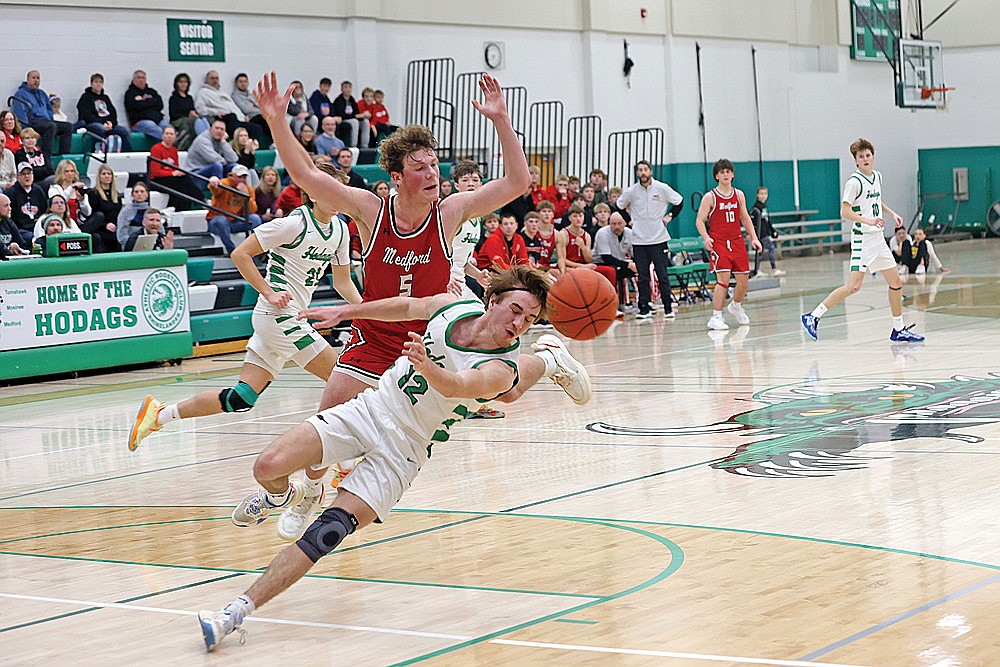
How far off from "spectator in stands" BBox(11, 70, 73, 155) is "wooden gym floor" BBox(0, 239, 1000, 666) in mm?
6622

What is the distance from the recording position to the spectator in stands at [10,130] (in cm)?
1631

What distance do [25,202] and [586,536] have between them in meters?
10.9

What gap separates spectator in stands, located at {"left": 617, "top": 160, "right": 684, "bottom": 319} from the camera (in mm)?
17797

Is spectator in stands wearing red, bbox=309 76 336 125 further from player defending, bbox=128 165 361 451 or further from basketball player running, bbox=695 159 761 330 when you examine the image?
player defending, bbox=128 165 361 451

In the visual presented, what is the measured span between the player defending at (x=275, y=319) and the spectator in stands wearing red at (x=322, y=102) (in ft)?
41.4

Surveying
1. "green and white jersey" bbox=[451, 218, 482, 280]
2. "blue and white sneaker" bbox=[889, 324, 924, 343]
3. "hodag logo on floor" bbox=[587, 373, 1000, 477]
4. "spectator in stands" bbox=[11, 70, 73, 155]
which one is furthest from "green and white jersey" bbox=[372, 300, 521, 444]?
"spectator in stands" bbox=[11, 70, 73, 155]

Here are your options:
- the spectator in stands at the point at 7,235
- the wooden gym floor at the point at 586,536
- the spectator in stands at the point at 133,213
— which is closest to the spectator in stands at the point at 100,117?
the spectator in stands at the point at 133,213

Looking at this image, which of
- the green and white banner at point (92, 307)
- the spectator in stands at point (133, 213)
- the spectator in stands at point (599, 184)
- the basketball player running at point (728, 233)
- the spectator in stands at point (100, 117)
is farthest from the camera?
the spectator in stands at point (599, 184)

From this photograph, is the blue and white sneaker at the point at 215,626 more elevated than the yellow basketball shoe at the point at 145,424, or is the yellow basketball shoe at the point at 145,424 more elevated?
the yellow basketball shoe at the point at 145,424

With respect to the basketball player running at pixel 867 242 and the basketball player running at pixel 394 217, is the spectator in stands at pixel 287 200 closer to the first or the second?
the basketball player running at pixel 867 242

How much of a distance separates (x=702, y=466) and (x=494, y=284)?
10.1ft

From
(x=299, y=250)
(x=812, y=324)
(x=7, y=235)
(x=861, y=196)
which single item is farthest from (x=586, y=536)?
(x=7, y=235)

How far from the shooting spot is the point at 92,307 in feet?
46.4

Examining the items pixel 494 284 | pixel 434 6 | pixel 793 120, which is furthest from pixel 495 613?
pixel 793 120
